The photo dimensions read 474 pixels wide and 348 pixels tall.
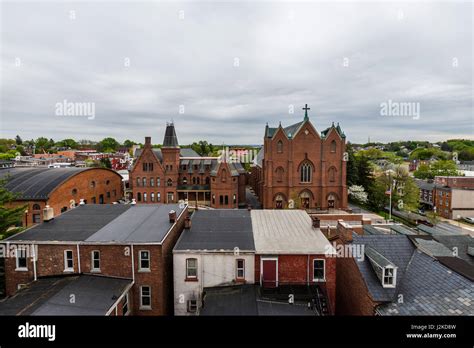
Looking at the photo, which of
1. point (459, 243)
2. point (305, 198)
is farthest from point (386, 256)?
point (305, 198)

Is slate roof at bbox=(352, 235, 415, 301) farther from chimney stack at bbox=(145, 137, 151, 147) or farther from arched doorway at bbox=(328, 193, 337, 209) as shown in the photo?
chimney stack at bbox=(145, 137, 151, 147)

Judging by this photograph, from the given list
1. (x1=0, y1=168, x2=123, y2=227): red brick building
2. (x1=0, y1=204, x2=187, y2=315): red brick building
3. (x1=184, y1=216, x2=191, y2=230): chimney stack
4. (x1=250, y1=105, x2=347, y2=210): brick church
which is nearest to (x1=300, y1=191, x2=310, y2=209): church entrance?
(x1=250, y1=105, x2=347, y2=210): brick church

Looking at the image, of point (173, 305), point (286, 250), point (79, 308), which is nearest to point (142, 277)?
point (173, 305)

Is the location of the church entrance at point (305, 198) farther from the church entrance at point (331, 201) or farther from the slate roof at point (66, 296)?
→ the slate roof at point (66, 296)

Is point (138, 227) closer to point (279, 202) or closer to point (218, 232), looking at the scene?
point (218, 232)
